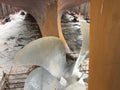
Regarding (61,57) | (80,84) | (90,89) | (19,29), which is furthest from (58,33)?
(90,89)

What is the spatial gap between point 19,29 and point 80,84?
2.17 meters

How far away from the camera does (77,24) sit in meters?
3.48

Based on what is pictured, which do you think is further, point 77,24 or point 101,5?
point 77,24

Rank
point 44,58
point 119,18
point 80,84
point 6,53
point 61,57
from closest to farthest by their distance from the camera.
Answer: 1. point 119,18
2. point 80,84
3. point 44,58
4. point 61,57
5. point 6,53

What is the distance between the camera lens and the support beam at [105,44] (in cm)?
36

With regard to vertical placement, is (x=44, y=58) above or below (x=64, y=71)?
above

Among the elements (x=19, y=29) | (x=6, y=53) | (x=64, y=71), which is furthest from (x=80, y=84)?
(x=19, y=29)

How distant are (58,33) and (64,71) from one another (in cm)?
68

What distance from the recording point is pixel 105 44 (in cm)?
38

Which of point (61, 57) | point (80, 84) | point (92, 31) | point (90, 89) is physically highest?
point (92, 31)

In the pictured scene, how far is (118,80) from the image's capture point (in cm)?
38

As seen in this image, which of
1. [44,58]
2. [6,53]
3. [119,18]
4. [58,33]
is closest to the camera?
[119,18]

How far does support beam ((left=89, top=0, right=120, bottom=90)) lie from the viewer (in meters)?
0.36

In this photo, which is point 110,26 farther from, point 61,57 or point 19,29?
point 19,29
